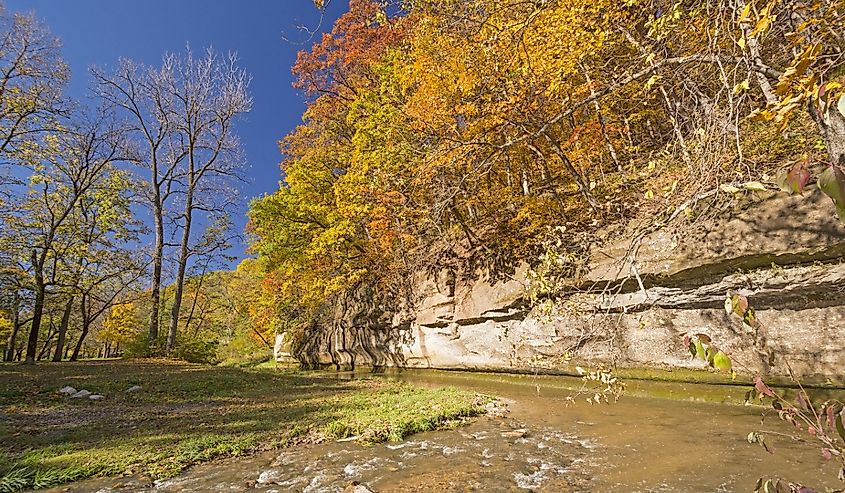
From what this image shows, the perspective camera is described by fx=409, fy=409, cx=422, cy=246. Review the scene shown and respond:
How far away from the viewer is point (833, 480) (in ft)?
11.7

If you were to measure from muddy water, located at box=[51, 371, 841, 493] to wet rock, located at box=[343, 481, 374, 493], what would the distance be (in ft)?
0.33

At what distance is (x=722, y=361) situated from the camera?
1.29 meters

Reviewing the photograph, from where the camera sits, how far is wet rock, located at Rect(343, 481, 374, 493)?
3869 millimetres

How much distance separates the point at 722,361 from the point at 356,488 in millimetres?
3639

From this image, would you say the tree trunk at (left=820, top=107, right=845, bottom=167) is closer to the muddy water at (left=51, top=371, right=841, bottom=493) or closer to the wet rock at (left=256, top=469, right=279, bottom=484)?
the muddy water at (left=51, top=371, right=841, bottom=493)

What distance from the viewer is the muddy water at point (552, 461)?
12.9 ft

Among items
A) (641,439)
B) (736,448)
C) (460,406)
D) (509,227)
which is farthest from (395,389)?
(736,448)

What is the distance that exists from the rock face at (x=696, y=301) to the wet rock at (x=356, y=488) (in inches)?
80.8

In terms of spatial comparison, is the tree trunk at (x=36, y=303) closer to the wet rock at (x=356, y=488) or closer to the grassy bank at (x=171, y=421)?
the grassy bank at (x=171, y=421)

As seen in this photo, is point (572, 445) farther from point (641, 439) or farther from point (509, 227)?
point (509, 227)

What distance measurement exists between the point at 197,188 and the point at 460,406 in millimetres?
19988

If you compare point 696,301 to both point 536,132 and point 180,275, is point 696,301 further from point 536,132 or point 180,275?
point 180,275

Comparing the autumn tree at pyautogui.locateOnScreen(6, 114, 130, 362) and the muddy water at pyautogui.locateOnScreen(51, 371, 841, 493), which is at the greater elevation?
the autumn tree at pyautogui.locateOnScreen(6, 114, 130, 362)

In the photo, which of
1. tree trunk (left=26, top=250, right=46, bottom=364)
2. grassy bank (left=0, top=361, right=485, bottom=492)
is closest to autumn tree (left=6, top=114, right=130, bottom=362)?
tree trunk (left=26, top=250, right=46, bottom=364)
